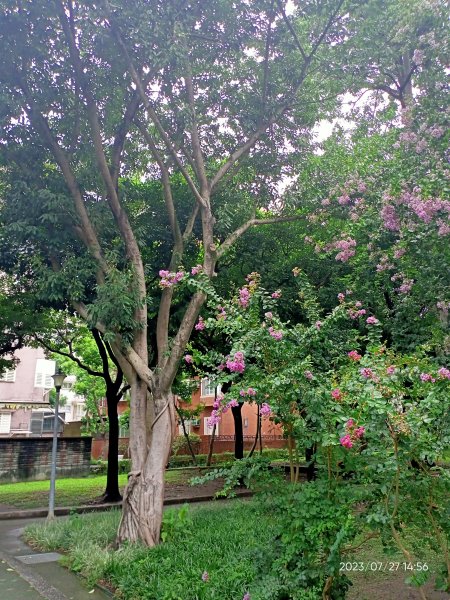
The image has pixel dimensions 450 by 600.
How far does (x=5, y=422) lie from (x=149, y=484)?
31239 millimetres

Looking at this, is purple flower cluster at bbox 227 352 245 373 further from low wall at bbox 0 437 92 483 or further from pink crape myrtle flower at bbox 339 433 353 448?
low wall at bbox 0 437 92 483

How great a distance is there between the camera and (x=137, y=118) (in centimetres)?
984

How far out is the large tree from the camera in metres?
8.06

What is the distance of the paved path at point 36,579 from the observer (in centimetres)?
620

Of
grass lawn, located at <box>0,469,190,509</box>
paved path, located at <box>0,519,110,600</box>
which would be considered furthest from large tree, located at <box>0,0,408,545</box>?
grass lawn, located at <box>0,469,190,509</box>

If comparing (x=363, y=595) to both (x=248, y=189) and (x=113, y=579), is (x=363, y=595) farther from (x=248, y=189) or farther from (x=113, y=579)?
(x=248, y=189)

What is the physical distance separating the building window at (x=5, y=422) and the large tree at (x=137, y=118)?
96.2 ft

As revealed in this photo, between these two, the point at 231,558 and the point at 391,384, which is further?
the point at 231,558

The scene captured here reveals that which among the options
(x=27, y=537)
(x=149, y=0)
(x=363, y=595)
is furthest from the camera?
(x=27, y=537)

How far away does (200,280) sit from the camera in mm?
6391

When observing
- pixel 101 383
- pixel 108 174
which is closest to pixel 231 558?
pixel 108 174

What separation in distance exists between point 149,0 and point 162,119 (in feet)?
7.54

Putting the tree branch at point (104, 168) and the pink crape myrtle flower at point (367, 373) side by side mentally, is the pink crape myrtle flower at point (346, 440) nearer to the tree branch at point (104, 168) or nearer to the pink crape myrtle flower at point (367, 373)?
the pink crape myrtle flower at point (367, 373)

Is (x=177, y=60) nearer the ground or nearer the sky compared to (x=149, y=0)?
nearer the ground
